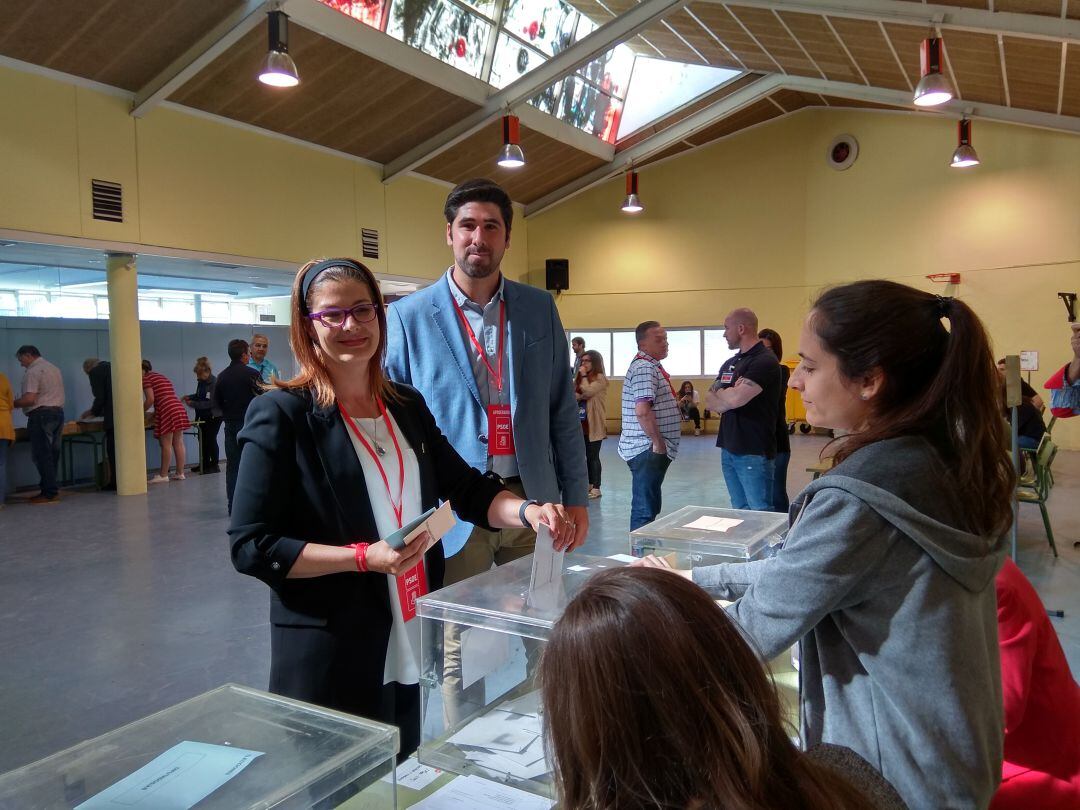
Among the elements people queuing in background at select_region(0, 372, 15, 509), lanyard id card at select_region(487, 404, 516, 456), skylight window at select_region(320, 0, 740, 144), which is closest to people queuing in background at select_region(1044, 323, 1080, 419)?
lanyard id card at select_region(487, 404, 516, 456)

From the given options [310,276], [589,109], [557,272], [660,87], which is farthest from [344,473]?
[557,272]

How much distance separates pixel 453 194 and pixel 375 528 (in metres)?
1.02

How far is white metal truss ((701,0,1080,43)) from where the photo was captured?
683cm

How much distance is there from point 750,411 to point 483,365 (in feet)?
8.68

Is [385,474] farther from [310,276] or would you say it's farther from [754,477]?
[754,477]

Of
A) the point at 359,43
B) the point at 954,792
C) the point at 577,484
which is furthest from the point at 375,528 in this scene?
the point at 359,43

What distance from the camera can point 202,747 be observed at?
927 millimetres

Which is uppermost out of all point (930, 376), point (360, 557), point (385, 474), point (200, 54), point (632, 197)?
point (200, 54)

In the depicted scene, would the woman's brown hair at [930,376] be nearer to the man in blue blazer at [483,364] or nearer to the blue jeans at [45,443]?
the man in blue blazer at [483,364]

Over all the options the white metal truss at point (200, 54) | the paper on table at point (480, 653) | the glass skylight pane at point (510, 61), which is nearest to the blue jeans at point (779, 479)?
the paper on table at point (480, 653)

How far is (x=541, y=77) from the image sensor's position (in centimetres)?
938

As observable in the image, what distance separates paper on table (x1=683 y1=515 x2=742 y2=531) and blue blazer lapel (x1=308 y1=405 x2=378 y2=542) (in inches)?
35.5

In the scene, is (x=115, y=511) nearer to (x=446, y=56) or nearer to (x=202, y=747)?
(x=446, y=56)

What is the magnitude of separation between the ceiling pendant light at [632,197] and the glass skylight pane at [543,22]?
99.3 inches
